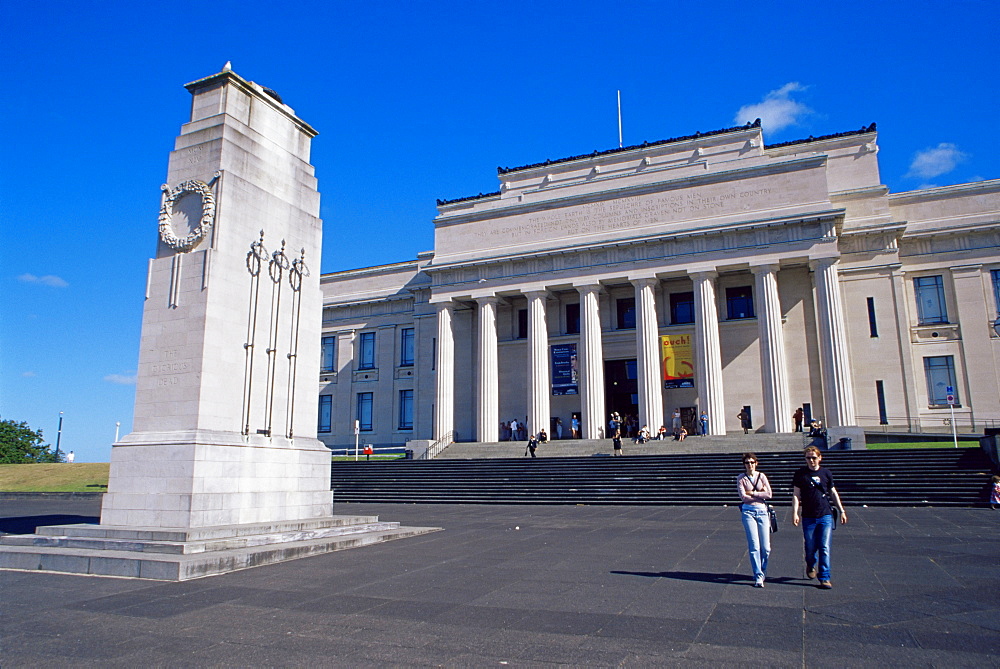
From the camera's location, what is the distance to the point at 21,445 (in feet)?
235

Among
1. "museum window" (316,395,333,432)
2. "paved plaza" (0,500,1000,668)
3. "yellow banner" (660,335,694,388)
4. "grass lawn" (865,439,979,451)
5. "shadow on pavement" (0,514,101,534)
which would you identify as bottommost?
"paved plaza" (0,500,1000,668)

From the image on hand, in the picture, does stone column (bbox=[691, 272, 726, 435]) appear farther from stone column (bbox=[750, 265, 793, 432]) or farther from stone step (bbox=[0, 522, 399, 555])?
stone step (bbox=[0, 522, 399, 555])

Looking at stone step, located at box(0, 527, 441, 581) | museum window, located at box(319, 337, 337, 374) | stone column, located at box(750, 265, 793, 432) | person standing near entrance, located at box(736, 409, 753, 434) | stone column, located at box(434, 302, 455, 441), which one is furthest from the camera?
museum window, located at box(319, 337, 337, 374)

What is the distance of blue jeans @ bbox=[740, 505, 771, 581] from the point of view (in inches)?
342

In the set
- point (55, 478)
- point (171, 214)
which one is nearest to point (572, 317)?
point (55, 478)

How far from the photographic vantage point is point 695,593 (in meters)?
8.33

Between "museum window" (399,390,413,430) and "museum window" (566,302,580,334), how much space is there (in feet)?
44.6

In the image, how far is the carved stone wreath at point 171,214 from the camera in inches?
546

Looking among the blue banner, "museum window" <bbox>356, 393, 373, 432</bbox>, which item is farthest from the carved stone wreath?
"museum window" <bbox>356, 393, 373, 432</bbox>

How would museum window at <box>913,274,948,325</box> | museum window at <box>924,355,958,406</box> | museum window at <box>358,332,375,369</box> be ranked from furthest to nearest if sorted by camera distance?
museum window at <box>358,332,375,369</box> → museum window at <box>913,274,948,325</box> → museum window at <box>924,355,958,406</box>

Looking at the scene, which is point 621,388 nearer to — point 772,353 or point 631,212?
point 772,353

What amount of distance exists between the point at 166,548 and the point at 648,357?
31796 millimetres

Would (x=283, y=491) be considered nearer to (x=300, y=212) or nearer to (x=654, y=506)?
(x=300, y=212)

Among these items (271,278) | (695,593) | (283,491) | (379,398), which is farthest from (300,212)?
(379,398)
